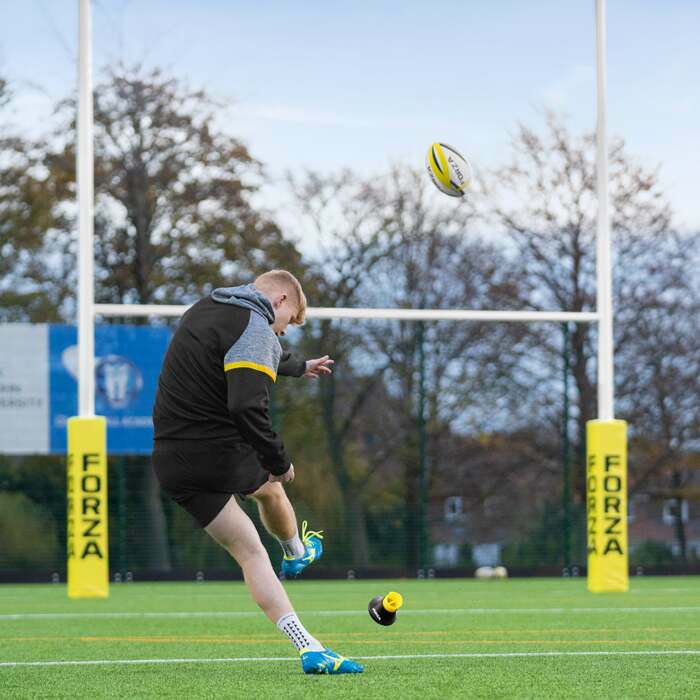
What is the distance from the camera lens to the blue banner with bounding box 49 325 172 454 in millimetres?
16469

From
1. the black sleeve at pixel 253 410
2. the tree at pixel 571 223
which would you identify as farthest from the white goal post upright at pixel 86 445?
the tree at pixel 571 223

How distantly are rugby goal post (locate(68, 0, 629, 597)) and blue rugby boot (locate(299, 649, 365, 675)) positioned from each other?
6.44 m

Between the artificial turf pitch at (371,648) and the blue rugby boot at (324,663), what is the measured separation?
0.04 m

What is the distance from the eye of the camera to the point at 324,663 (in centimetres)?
489

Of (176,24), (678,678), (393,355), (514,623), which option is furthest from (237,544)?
(176,24)

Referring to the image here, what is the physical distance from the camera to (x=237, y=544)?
16.1 feet

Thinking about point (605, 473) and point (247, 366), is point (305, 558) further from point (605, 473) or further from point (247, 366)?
point (605, 473)

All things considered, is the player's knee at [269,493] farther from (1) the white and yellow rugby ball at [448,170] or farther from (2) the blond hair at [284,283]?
(1) the white and yellow rugby ball at [448,170]

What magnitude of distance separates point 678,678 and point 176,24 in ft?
60.4

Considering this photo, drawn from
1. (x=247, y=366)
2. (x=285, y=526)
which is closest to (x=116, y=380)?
(x=285, y=526)

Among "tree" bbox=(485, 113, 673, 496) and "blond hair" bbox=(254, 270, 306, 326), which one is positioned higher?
"tree" bbox=(485, 113, 673, 496)

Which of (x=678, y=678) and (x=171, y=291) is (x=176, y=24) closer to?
(x=171, y=291)

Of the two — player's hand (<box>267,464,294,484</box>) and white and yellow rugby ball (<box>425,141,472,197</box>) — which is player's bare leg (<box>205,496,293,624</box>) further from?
white and yellow rugby ball (<box>425,141,472,197</box>)

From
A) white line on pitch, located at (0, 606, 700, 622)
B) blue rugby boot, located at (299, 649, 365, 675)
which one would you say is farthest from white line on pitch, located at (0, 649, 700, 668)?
white line on pitch, located at (0, 606, 700, 622)
